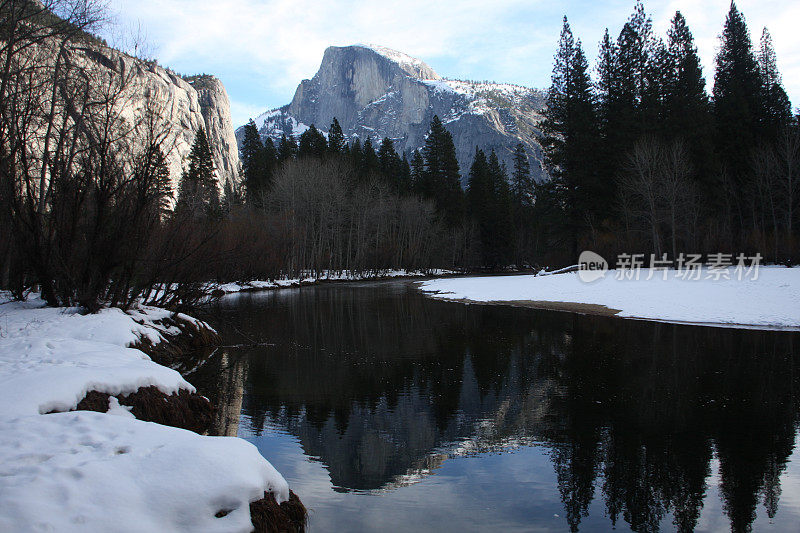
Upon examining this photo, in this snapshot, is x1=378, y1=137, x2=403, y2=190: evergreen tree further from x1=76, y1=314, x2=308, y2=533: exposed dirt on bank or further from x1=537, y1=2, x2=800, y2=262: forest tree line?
x1=76, y1=314, x2=308, y2=533: exposed dirt on bank

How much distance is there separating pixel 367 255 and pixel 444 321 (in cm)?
3627

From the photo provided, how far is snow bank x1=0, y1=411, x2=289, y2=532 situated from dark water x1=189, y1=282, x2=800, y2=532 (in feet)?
3.96

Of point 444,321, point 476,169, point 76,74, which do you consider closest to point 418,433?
point 444,321

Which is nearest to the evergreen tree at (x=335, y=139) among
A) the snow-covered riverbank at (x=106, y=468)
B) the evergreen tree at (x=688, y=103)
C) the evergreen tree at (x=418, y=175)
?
the evergreen tree at (x=418, y=175)

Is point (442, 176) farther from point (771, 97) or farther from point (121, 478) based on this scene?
point (121, 478)

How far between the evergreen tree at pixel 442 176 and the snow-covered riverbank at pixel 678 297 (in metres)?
41.0

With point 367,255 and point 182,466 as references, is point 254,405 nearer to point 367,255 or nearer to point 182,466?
point 182,466

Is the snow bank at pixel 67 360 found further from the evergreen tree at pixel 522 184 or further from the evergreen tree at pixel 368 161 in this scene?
the evergreen tree at pixel 522 184

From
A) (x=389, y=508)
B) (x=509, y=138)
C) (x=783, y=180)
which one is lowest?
(x=389, y=508)

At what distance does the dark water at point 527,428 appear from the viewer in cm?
477

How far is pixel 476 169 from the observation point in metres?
70.2

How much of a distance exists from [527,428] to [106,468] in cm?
524

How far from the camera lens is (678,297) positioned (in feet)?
65.1

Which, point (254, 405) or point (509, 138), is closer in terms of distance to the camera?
point (254, 405)
